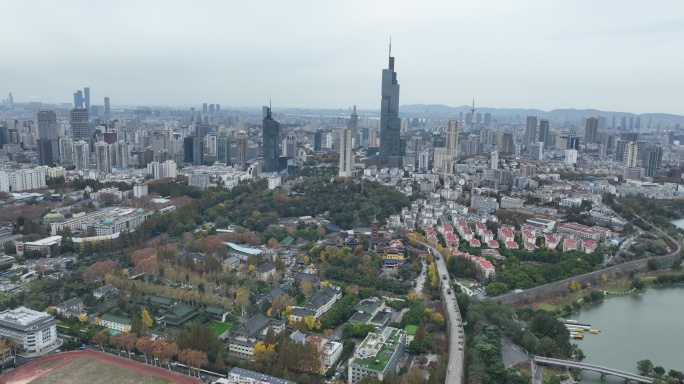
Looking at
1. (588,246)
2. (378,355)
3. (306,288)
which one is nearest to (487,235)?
(588,246)

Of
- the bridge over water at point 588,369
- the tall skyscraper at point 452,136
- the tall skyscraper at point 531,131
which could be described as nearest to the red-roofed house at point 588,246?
the bridge over water at point 588,369

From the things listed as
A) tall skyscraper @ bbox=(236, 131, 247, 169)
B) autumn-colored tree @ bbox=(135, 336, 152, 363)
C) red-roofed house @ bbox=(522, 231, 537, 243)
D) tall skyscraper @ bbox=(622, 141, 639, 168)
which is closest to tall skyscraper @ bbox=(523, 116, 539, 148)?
tall skyscraper @ bbox=(622, 141, 639, 168)

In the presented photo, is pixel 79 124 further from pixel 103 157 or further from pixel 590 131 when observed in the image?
pixel 590 131

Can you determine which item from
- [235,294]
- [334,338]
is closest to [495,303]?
[334,338]

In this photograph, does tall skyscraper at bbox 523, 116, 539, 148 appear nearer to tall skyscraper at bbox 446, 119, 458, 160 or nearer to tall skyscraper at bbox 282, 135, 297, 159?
tall skyscraper at bbox 446, 119, 458, 160

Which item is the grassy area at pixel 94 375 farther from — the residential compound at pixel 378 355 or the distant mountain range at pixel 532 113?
the distant mountain range at pixel 532 113

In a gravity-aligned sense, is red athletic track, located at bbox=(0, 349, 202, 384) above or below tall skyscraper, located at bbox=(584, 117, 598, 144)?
below
